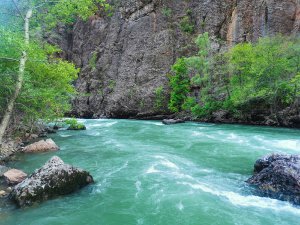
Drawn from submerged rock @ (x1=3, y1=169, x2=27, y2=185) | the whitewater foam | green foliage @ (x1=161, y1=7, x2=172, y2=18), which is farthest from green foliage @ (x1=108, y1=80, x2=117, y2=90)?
the whitewater foam

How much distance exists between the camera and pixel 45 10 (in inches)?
583

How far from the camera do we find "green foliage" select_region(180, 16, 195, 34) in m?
46.2

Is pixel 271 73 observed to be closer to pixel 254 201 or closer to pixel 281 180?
pixel 281 180

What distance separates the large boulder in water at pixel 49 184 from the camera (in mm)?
8586

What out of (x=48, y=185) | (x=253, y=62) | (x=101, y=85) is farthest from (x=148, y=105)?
(x=48, y=185)

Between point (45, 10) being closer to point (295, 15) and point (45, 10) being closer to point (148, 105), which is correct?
point (148, 105)

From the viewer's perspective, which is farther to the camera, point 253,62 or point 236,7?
point 236,7

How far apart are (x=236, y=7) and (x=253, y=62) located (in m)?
16.6

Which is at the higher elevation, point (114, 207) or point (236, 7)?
point (236, 7)

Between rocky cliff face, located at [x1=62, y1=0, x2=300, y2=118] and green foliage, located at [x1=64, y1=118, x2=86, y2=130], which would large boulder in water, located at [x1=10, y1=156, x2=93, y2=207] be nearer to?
green foliage, located at [x1=64, y1=118, x2=86, y2=130]

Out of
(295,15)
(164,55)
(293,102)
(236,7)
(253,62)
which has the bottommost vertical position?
(293,102)

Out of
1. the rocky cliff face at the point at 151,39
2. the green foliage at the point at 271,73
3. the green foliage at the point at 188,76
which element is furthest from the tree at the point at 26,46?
the rocky cliff face at the point at 151,39

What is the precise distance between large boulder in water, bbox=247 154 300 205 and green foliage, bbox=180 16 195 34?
128ft

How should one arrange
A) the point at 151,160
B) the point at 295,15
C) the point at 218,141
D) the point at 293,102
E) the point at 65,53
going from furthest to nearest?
the point at 65,53
the point at 295,15
the point at 293,102
the point at 218,141
the point at 151,160
